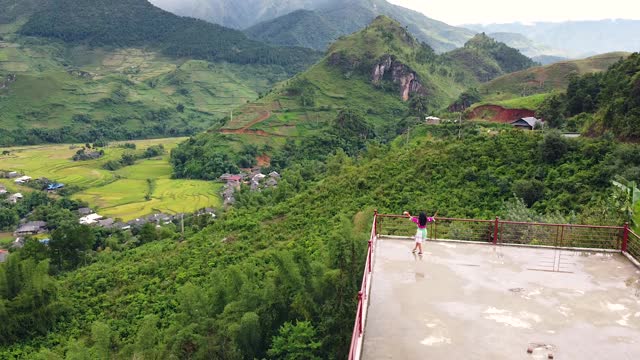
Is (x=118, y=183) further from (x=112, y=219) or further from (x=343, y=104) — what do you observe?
(x=343, y=104)

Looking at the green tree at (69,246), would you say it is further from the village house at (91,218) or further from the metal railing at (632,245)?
the metal railing at (632,245)

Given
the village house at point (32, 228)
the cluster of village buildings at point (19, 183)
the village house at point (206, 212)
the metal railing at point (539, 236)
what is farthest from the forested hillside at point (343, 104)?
the metal railing at point (539, 236)

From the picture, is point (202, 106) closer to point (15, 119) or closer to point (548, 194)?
point (15, 119)

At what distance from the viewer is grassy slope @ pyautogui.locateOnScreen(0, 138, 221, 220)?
63.6m

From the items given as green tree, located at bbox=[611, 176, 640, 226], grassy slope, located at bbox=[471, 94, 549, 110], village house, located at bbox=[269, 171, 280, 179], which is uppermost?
grassy slope, located at bbox=[471, 94, 549, 110]

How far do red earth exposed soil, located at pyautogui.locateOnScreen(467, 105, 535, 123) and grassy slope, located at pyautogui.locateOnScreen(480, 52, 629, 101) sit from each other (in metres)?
19.3

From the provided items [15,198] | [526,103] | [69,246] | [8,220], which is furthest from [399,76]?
[69,246]

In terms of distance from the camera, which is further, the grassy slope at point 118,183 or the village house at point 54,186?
the village house at point 54,186

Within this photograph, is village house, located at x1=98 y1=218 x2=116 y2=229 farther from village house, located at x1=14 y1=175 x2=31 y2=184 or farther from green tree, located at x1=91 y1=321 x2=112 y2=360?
green tree, located at x1=91 y1=321 x2=112 y2=360

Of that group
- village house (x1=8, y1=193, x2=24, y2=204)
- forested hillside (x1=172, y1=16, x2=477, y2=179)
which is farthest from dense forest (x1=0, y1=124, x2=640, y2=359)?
forested hillside (x1=172, y1=16, x2=477, y2=179)

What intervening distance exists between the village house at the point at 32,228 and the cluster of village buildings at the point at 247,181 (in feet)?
68.5

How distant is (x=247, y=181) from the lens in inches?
2822

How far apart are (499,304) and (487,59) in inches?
5432

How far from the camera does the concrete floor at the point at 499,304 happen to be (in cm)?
889
